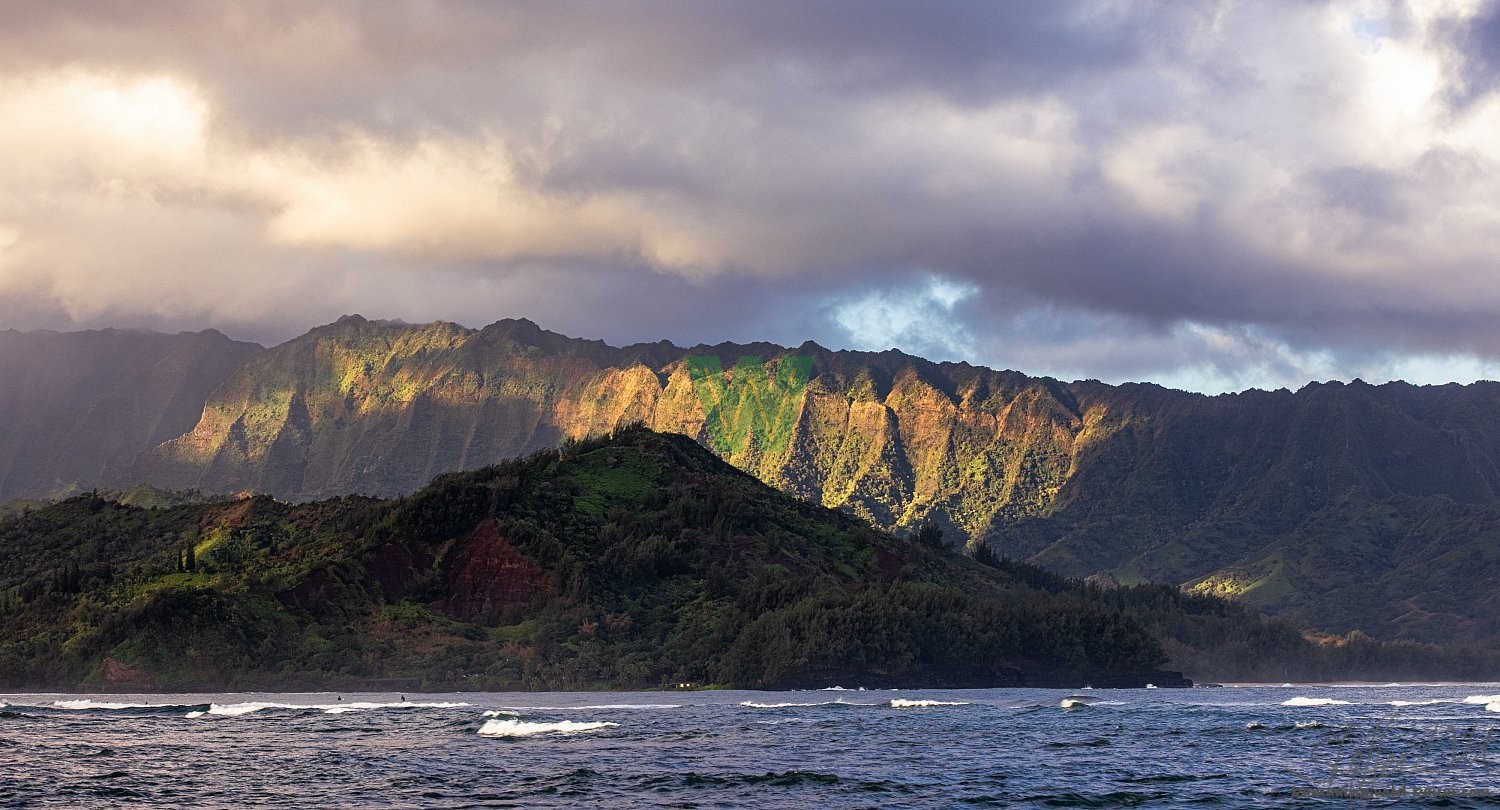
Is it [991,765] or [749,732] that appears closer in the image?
[991,765]

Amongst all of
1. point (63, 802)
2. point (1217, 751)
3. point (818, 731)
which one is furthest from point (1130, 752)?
point (63, 802)

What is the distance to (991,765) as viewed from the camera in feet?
489

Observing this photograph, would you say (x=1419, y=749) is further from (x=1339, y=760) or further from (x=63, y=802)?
(x=63, y=802)

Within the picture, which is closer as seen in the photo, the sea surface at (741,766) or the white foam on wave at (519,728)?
the sea surface at (741,766)

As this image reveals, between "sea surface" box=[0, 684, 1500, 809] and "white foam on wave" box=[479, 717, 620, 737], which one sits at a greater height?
"white foam on wave" box=[479, 717, 620, 737]

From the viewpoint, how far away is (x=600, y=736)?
7288 inches

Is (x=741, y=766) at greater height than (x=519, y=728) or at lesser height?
lesser

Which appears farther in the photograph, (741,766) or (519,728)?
(519,728)

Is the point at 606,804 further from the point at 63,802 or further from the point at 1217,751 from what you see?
the point at 1217,751

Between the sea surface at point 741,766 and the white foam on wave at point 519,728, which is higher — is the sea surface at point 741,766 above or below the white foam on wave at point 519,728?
below

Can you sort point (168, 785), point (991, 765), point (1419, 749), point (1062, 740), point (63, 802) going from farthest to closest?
1. point (1062, 740)
2. point (1419, 749)
3. point (991, 765)
4. point (168, 785)
5. point (63, 802)

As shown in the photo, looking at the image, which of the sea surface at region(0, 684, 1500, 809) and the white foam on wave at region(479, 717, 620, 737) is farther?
the white foam on wave at region(479, 717, 620, 737)

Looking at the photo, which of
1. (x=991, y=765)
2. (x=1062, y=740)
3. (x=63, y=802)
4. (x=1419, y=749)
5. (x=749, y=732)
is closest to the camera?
(x=63, y=802)

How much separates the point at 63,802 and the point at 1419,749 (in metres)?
119
